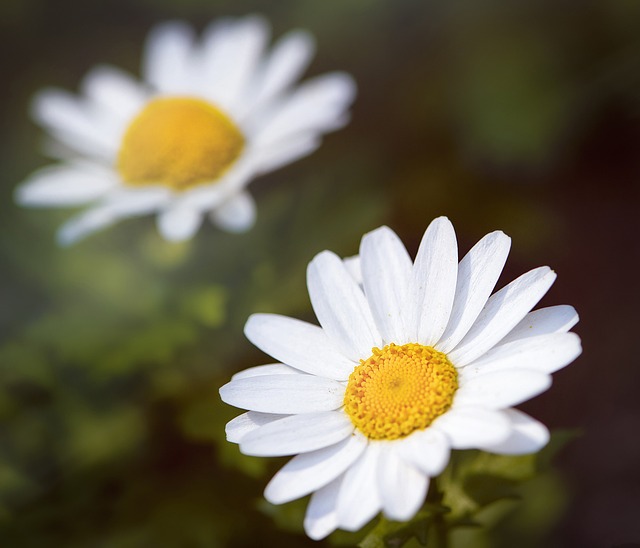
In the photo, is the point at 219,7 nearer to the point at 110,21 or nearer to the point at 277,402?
the point at 110,21

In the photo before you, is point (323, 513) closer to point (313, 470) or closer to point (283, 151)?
point (313, 470)

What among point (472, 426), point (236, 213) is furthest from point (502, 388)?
point (236, 213)

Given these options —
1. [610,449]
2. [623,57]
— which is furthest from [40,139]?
[610,449]

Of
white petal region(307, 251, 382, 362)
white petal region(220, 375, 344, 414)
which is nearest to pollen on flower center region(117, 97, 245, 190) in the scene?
white petal region(307, 251, 382, 362)

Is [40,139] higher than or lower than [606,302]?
higher

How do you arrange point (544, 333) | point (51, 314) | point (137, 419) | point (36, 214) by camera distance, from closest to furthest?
point (544, 333), point (137, 419), point (51, 314), point (36, 214)

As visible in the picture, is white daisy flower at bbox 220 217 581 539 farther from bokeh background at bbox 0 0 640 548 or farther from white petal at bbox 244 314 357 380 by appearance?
bokeh background at bbox 0 0 640 548
